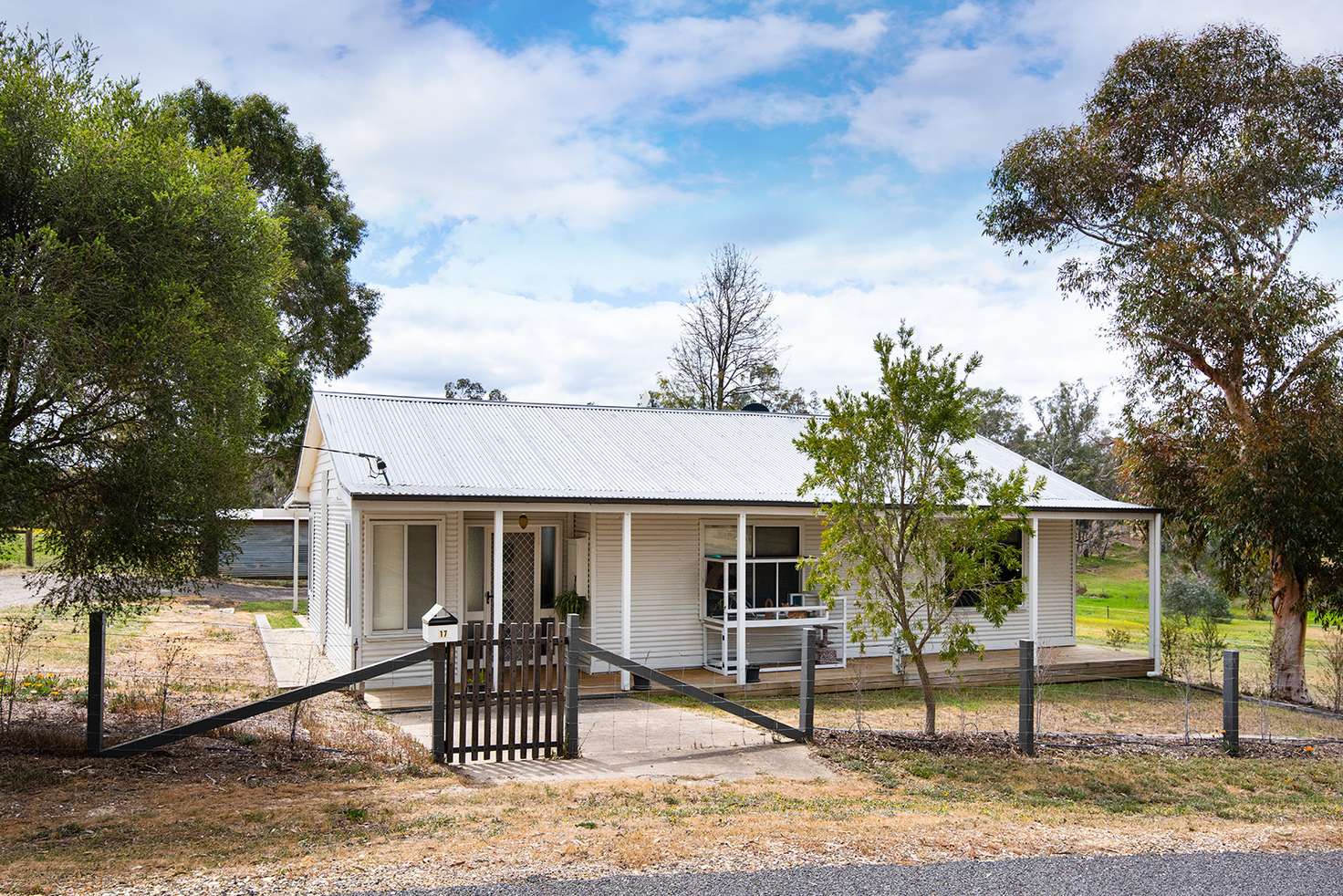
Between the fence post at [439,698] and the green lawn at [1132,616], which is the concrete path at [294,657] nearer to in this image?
the fence post at [439,698]

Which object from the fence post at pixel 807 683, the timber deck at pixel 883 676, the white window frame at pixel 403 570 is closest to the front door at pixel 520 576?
the white window frame at pixel 403 570

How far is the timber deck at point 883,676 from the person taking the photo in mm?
12188

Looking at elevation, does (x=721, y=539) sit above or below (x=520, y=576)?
above

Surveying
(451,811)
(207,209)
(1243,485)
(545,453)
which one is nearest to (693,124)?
(545,453)

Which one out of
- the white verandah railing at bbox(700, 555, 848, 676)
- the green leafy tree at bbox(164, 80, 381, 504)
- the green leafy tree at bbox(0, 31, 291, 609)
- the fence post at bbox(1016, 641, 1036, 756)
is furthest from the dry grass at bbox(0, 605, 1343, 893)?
the green leafy tree at bbox(164, 80, 381, 504)

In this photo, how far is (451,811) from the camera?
646cm

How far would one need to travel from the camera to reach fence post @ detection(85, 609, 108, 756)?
7527mm

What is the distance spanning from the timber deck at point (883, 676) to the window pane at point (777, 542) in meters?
1.87

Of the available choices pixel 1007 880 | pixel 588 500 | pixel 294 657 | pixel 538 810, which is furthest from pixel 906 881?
pixel 294 657

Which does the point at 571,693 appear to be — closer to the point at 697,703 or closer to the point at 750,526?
the point at 697,703

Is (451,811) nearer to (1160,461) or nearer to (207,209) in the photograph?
(207,209)

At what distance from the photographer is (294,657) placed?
46.9 feet

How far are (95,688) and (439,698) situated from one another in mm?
2642

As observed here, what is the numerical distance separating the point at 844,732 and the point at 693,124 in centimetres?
1027
